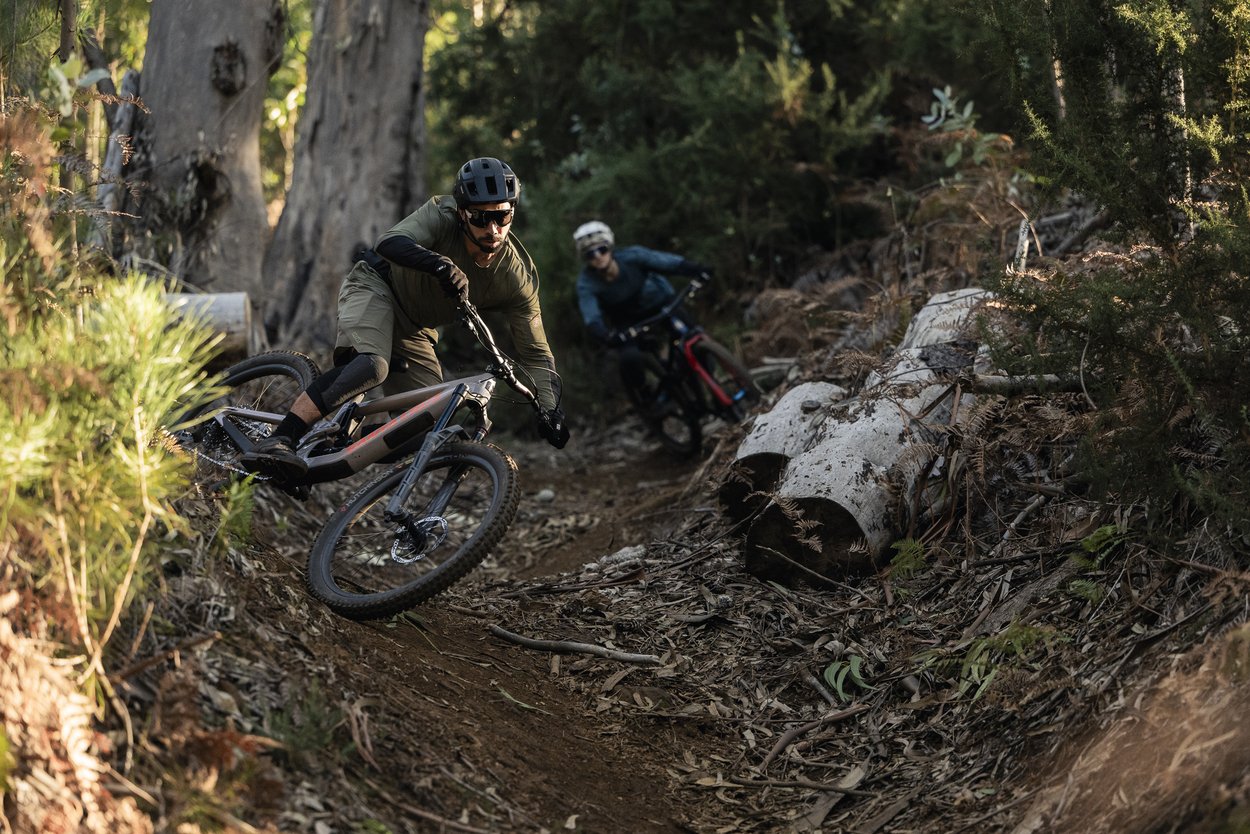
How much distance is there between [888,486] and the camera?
6.09m

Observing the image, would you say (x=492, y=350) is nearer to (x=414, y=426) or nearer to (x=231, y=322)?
(x=414, y=426)

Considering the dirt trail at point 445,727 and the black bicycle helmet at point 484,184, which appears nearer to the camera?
the dirt trail at point 445,727

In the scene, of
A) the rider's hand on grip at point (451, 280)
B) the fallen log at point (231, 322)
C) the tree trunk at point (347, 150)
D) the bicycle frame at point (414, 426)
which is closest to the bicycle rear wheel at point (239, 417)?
the fallen log at point (231, 322)

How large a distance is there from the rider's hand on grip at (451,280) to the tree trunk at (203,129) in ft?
13.1

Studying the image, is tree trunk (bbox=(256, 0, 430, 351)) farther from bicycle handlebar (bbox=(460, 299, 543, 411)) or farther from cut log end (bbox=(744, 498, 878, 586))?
cut log end (bbox=(744, 498, 878, 586))

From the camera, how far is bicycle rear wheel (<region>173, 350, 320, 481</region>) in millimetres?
6066

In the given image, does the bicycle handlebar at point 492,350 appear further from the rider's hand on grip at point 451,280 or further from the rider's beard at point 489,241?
the rider's beard at point 489,241

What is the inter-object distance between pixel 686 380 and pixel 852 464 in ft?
13.7

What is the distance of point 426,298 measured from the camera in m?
6.18

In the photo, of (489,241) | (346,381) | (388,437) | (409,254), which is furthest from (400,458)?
(489,241)

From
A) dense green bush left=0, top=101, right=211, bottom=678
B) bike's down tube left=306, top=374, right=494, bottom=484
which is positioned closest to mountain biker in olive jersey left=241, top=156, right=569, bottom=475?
bike's down tube left=306, top=374, right=494, bottom=484

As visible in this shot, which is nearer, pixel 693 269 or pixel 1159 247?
pixel 1159 247

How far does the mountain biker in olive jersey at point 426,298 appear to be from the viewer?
5.70m

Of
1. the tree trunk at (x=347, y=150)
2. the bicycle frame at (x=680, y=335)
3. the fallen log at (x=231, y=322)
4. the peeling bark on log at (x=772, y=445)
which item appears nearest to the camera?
the peeling bark on log at (x=772, y=445)
